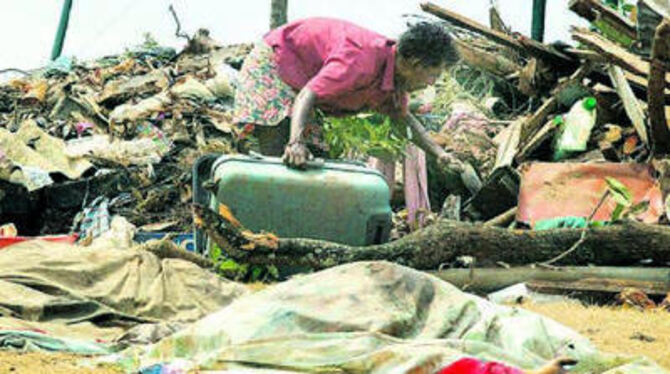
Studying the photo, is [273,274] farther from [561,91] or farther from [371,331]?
[561,91]

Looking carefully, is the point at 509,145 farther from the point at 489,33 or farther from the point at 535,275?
the point at 535,275

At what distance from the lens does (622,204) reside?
17.0 feet

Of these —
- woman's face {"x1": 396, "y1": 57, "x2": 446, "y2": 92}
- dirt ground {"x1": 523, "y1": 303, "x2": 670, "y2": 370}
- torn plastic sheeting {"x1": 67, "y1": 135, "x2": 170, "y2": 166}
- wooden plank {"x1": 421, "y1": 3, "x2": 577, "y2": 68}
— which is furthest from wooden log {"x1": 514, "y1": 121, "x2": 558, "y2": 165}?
torn plastic sheeting {"x1": 67, "y1": 135, "x2": 170, "y2": 166}

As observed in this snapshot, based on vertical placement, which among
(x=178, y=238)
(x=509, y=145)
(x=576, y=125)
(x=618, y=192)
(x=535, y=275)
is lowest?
(x=178, y=238)

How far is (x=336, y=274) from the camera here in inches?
113

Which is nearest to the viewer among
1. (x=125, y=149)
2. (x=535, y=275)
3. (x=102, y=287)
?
(x=102, y=287)

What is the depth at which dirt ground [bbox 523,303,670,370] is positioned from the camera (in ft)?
11.0

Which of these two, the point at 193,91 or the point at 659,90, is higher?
the point at 659,90

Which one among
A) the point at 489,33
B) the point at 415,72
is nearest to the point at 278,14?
the point at 489,33

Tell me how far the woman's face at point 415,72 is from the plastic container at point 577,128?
7.27 ft

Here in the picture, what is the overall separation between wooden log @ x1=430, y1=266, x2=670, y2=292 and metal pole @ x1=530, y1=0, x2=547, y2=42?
508cm

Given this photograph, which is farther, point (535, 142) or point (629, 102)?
point (535, 142)

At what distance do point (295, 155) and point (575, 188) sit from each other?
7.47ft

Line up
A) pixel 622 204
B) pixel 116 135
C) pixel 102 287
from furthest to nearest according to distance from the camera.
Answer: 1. pixel 116 135
2. pixel 622 204
3. pixel 102 287
